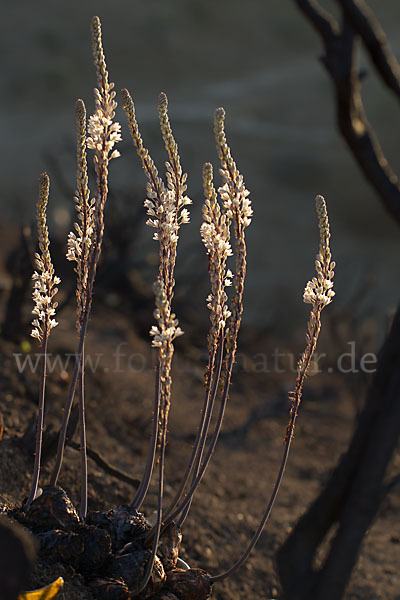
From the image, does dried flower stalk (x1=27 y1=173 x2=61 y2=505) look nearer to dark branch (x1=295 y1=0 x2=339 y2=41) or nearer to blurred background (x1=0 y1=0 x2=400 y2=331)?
dark branch (x1=295 y1=0 x2=339 y2=41)

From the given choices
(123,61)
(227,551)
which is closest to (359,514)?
(227,551)

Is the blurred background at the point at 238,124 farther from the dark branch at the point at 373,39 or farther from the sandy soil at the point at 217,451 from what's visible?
the dark branch at the point at 373,39

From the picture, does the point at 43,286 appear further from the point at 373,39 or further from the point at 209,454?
the point at 373,39

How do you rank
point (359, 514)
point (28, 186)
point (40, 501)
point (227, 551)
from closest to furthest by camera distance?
point (40, 501)
point (359, 514)
point (227, 551)
point (28, 186)

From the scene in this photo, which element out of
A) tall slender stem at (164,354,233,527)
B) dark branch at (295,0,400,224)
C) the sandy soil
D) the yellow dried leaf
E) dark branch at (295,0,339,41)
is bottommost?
the sandy soil

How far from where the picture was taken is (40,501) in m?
1.30

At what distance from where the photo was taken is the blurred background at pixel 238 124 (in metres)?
6.41

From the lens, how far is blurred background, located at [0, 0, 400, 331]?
641 centimetres

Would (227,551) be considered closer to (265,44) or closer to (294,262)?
(294,262)

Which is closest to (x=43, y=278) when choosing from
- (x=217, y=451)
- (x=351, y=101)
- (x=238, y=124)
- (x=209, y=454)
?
(x=209, y=454)

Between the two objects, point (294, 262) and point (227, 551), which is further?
point (294, 262)

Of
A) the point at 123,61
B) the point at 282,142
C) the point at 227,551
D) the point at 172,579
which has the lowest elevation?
the point at 227,551

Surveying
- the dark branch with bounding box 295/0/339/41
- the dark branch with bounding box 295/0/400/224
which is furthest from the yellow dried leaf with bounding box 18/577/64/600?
the dark branch with bounding box 295/0/339/41

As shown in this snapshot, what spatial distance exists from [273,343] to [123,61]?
17.9 feet
